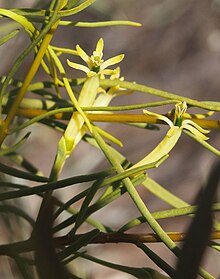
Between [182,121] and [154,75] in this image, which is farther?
[154,75]

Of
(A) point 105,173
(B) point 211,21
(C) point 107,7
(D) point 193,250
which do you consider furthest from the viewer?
(B) point 211,21

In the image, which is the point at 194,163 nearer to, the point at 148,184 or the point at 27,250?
the point at 148,184

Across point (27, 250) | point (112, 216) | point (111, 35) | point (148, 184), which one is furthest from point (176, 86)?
point (27, 250)

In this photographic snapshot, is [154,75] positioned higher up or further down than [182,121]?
higher up

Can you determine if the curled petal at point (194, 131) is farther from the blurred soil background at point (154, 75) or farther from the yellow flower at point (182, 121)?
the blurred soil background at point (154, 75)

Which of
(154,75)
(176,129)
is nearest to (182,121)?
(176,129)

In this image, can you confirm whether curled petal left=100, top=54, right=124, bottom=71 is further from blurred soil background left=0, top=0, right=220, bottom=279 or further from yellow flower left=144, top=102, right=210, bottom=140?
blurred soil background left=0, top=0, right=220, bottom=279

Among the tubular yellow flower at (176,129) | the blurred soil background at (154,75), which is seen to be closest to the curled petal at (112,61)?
the tubular yellow flower at (176,129)

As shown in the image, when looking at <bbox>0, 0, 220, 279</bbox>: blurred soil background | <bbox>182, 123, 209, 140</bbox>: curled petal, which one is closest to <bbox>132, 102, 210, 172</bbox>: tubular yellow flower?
<bbox>182, 123, 209, 140</bbox>: curled petal

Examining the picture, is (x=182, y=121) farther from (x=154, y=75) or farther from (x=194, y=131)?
(x=154, y=75)
